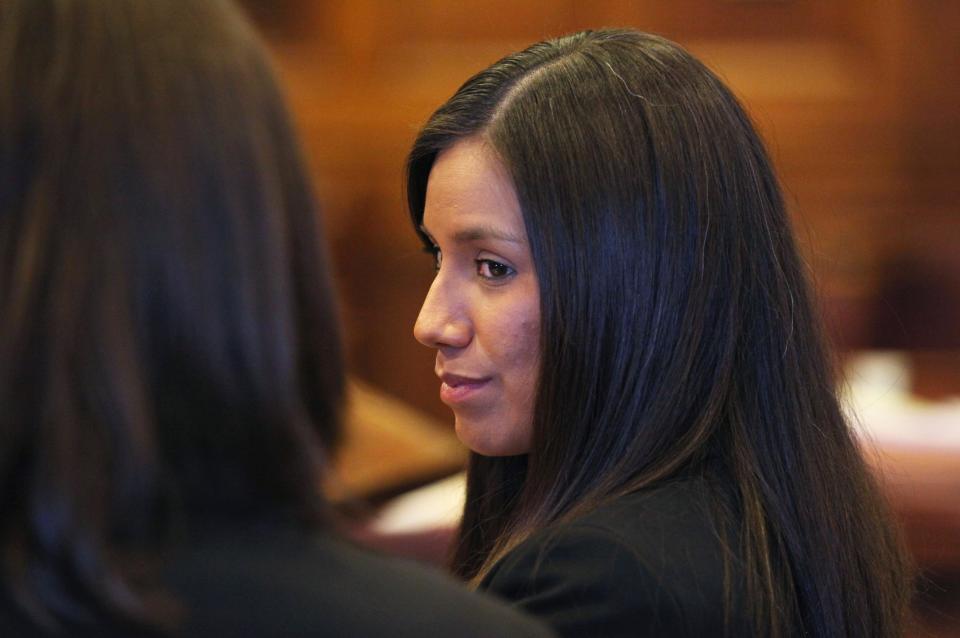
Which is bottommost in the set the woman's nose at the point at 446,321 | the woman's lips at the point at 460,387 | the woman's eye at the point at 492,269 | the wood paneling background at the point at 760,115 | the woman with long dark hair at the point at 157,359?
the wood paneling background at the point at 760,115

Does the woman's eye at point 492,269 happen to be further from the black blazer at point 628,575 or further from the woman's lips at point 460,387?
the black blazer at point 628,575

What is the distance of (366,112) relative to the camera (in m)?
3.89

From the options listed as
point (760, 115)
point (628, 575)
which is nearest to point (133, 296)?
point (628, 575)

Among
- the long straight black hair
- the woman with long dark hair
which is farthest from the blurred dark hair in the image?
the long straight black hair

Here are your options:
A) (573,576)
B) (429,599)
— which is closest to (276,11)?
(573,576)

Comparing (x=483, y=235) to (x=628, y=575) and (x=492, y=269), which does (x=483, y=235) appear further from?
(x=628, y=575)

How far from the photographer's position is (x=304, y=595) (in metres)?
0.73

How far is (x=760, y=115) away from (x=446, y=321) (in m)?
2.43

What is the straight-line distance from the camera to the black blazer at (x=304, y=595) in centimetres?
71

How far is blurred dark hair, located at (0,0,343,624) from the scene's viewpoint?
71 cm

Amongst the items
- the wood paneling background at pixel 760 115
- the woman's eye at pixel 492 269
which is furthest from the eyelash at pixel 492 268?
the wood paneling background at pixel 760 115

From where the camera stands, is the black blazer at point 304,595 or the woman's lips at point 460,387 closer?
the black blazer at point 304,595

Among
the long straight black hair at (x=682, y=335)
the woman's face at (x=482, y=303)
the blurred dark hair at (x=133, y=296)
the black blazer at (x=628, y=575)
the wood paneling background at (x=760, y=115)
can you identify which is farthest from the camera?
the wood paneling background at (x=760, y=115)

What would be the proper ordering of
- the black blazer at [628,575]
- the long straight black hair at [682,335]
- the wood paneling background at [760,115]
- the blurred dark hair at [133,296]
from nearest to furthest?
the blurred dark hair at [133,296]
the black blazer at [628,575]
the long straight black hair at [682,335]
the wood paneling background at [760,115]
